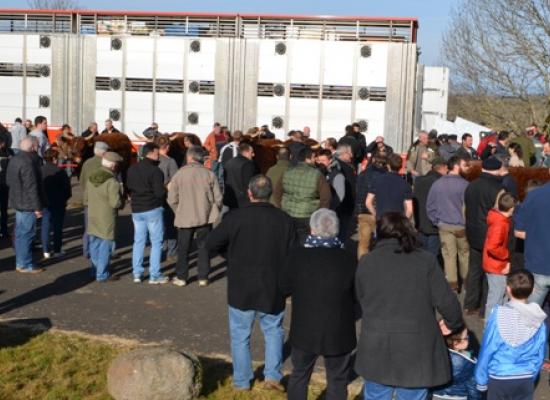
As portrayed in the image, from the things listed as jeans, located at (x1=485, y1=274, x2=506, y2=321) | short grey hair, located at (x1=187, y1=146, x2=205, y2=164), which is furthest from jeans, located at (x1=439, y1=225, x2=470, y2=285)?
short grey hair, located at (x1=187, y1=146, x2=205, y2=164)

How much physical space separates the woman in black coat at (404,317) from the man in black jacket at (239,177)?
6.99 m

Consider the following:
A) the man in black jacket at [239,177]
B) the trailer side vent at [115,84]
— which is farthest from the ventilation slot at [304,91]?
the man in black jacket at [239,177]

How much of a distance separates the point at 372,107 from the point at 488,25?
862cm

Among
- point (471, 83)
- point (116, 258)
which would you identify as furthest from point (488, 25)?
point (116, 258)

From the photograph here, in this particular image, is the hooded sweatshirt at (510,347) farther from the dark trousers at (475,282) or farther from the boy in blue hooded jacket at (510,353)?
the dark trousers at (475,282)

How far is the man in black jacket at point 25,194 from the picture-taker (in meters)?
11.5

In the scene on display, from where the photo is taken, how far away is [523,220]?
867 cm

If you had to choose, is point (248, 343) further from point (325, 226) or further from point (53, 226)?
point (53, 226)

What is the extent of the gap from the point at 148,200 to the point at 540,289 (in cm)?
516

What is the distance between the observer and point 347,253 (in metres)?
6.20

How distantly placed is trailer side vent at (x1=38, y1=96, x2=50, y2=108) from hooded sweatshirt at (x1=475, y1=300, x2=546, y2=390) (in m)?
18.8

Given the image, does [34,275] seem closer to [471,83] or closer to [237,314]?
[237,314]

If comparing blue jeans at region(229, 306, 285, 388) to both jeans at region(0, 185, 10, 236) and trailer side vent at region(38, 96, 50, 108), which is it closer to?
jeans at region(0, 185, 10, 236)

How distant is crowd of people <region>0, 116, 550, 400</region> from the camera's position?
5.52 metres
